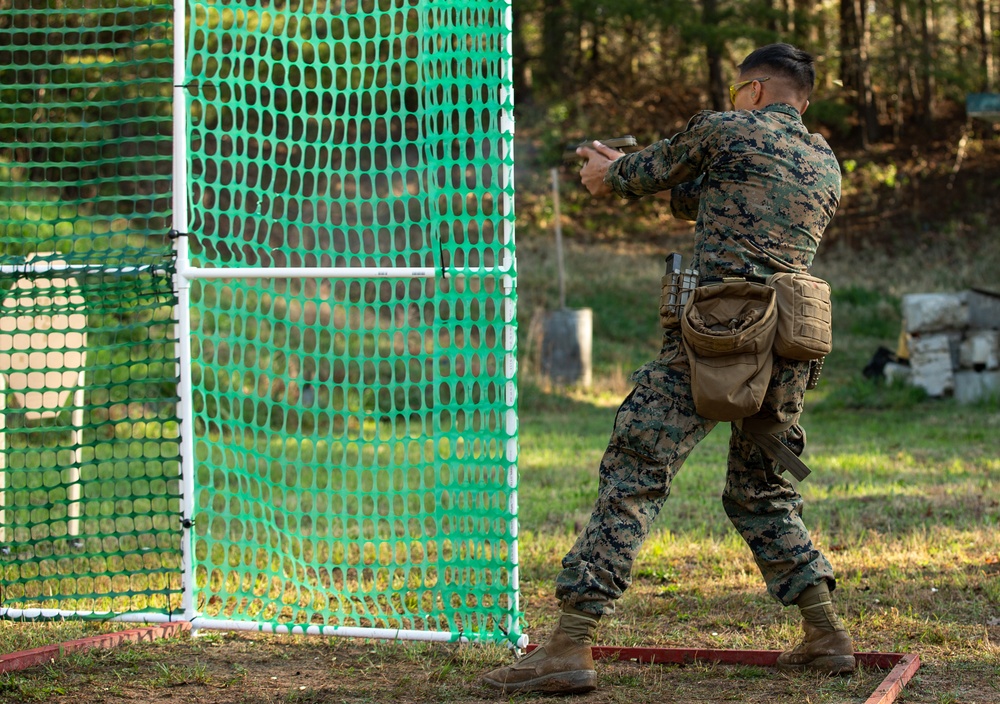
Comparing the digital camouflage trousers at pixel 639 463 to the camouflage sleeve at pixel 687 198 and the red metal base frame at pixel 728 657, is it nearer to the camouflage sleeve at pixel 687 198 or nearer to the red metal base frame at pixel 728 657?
the camouflage sleeve at pixel 687 198

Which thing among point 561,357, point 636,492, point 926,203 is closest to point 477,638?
point 636,492

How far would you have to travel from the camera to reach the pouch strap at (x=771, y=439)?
3816 mm

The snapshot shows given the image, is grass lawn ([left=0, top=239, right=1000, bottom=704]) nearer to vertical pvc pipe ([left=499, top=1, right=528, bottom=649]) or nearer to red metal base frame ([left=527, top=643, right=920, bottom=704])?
red metal base frame ([left=527, top=643, right=920, bottom=704])

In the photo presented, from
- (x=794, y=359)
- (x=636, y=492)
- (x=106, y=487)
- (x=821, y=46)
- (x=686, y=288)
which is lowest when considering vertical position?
(x=106, y=487)

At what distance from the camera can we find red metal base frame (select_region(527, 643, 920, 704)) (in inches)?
155

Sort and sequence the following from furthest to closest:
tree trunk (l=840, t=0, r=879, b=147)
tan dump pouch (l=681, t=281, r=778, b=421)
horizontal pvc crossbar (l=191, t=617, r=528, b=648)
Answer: tree trunk (l=840, t=0, r=879, b=147) < horizontal pvc crossbar (l=191, t=617, r=528, b=648) < tan dump pouch (l=681, t=281, r=778, b=421)

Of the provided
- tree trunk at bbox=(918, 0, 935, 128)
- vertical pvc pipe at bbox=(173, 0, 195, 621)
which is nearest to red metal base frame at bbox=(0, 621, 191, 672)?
vertical pvc pipe at bbox=(173, 0, 195, 621)

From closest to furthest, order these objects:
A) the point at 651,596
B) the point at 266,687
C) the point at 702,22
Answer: the point at 266,687, the point at 651,596, the point at 702,22

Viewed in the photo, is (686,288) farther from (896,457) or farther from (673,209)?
(896,457)

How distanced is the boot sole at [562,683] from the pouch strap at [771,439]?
1.04 m

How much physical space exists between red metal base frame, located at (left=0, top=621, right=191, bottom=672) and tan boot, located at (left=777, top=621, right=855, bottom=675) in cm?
263

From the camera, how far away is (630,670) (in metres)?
4.06

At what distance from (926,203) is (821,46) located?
550 centimetres

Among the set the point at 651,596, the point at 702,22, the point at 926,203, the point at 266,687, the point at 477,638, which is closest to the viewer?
the point at 266,687
